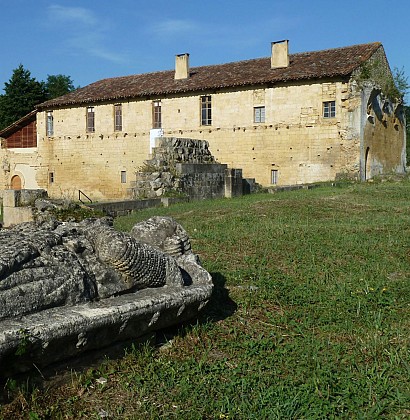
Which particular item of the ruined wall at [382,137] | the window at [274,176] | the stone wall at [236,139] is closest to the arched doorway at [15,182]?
the stone wall at [236,139]

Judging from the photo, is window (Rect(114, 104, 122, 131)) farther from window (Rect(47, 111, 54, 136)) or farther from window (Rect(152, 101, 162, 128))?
window (Rect(47, 111, 54, 136))

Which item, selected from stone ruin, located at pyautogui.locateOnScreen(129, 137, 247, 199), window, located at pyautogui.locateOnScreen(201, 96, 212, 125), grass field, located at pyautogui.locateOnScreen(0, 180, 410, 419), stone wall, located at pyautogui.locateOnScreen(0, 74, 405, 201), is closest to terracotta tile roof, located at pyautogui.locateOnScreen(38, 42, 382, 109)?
stone wall, located at pyautogui.locateOnScreen(0, 74, 405, 201)

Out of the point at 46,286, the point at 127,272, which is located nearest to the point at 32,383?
the point at 46,286

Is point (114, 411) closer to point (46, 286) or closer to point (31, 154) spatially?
point (46, 286)

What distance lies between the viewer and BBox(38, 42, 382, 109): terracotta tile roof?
2458cm

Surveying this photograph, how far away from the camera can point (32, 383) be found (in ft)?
11.0

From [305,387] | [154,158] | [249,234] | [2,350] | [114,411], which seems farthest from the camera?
[154,158]

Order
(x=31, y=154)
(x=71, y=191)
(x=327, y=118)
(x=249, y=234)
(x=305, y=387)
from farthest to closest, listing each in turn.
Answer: (x=31, y=154) → (x=71, y=191) → (x=327, y=118) → (x=249, y=234) → (x=305, y=387)

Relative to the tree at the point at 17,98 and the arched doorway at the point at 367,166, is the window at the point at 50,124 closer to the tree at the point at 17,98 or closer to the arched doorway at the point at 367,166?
the tree at the point at 17,98

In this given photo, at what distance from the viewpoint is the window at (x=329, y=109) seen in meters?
24.4

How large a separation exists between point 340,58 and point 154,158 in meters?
11.9

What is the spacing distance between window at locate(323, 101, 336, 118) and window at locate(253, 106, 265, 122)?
321 cm

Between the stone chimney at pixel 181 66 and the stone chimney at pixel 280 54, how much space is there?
17.1ft

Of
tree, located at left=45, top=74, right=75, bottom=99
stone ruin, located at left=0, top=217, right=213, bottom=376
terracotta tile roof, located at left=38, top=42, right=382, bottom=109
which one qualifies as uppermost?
tree, located at left=45, top=74, right=75, bottom=99
